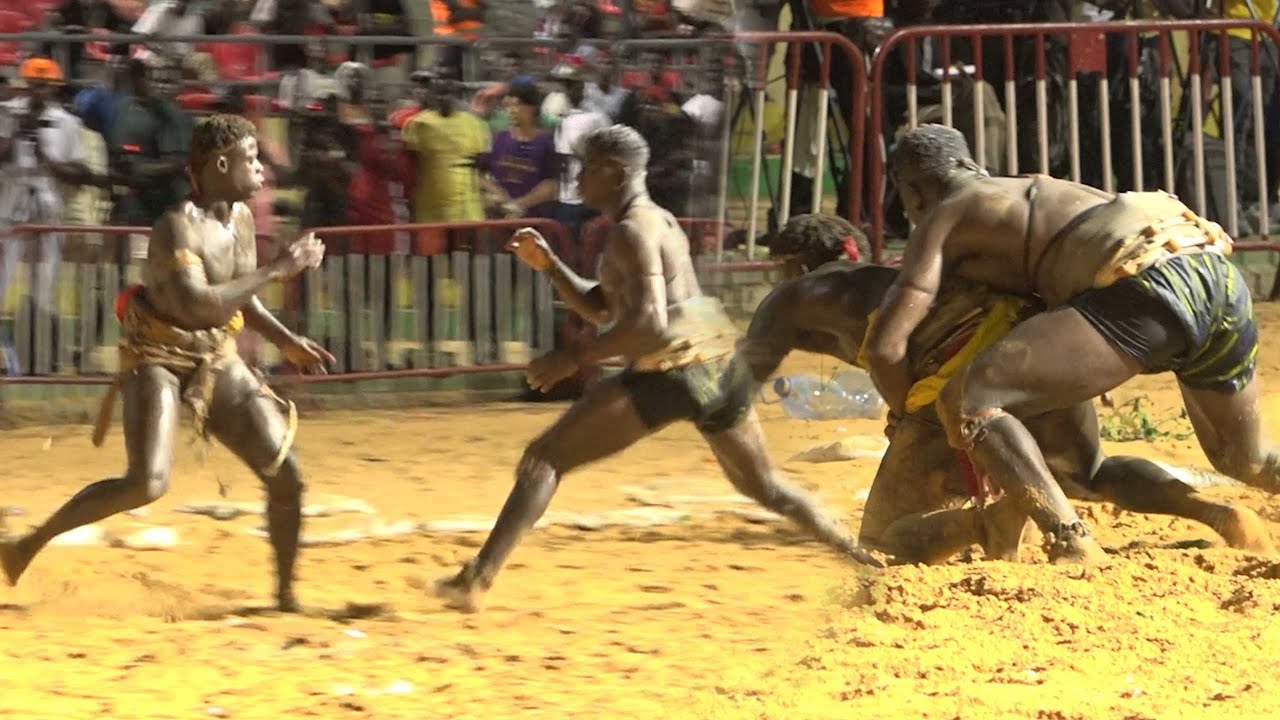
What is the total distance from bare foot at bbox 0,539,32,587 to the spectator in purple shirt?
5087 millimetres

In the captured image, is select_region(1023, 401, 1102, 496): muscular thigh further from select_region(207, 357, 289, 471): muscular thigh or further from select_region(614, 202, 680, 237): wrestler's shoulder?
select_region(207, 357, 289, 471): muscular thigh

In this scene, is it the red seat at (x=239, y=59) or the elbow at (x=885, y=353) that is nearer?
the elbow at (x=885, y=353)

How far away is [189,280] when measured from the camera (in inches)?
255

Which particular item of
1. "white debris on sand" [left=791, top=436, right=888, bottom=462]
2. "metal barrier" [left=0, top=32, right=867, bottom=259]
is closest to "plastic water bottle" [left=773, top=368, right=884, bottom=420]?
"white debris on sand" [left=791, top=436, right=888, bottom=462]

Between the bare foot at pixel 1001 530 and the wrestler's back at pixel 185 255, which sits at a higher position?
the wrestler's back at pixel 185 255

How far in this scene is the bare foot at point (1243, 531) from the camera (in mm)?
6918

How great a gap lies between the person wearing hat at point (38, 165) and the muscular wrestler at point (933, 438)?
478cm

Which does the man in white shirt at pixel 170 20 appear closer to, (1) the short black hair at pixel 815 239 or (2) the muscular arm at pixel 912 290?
(1) the short black hair at pixel 815 239

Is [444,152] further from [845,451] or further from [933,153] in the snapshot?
[933,153]

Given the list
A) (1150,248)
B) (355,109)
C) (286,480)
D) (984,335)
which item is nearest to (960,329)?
(984,335)

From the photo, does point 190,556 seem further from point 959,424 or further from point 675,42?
point 675,42

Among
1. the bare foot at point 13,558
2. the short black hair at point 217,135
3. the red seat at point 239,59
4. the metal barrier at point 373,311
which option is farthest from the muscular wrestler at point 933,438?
the red seat at point 239,59

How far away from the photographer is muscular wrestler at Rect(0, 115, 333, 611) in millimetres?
6508

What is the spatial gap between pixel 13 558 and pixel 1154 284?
3611 millimetres
